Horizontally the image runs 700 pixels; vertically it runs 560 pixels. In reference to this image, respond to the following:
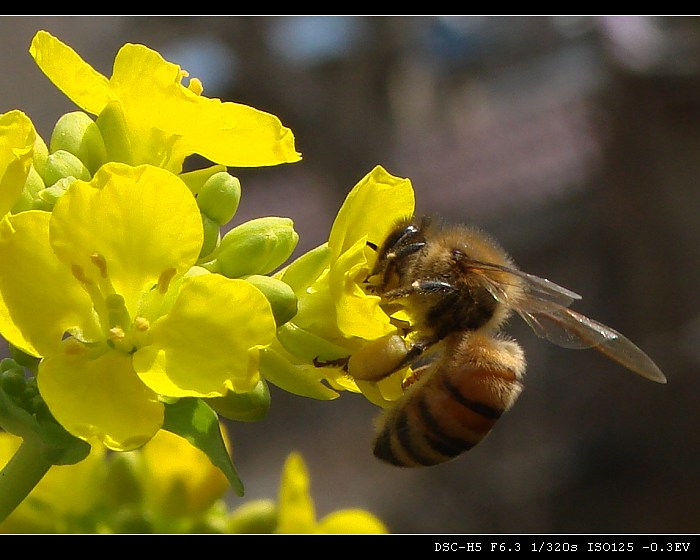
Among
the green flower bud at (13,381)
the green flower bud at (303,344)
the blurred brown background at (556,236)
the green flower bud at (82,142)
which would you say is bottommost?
the blurred brown background at (556,236)

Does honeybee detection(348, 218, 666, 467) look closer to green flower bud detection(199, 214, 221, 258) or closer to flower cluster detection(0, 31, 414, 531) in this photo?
flower cluster detection(0, 31, 414, 531)

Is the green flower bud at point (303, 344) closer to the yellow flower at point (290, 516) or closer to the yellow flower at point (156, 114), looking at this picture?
the yellow flower at point (156, 114)

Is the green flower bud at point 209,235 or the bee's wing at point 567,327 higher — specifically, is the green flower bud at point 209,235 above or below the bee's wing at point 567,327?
above

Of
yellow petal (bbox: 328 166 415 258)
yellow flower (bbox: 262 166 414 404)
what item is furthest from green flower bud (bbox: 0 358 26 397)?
yellow petal (bbox: 328 166 415 258)

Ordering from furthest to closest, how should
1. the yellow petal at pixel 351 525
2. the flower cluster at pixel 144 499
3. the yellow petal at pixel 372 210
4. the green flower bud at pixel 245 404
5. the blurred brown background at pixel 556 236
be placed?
the blurred brown background at pixel 556 236
the yellow petal at pixel 351 525
the flower cluster at pixel 144 499
the yellow petal at pixel 372 210
the green flower bud at pixel 245 404

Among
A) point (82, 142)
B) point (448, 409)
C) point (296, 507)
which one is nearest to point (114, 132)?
point (82, 142)

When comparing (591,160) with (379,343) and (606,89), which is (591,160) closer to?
(606,89)

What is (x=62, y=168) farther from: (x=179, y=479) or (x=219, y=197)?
(x=179, y=479)

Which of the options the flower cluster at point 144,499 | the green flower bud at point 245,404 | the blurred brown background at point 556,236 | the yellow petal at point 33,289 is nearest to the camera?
the yellow petal at point 33,289

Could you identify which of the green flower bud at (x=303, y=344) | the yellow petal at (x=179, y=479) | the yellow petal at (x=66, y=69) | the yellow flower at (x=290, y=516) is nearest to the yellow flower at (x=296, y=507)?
the yellow flower at (x=290, y=516)
